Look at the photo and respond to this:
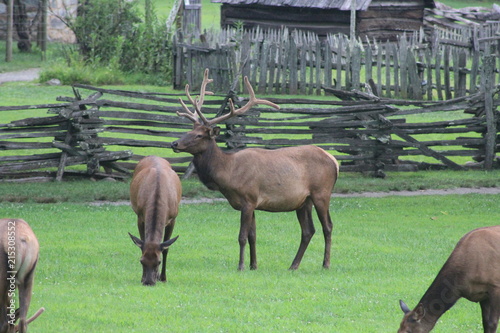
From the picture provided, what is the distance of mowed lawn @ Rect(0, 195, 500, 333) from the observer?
27.8ft

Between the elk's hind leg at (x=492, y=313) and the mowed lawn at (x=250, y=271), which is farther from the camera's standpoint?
the mowed lawn at (x=250, y=271)

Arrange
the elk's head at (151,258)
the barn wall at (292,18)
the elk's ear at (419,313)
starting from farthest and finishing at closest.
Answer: the barn wall at (292,18) → the elk's head at (151,258) → the elk's ear at (419,313)

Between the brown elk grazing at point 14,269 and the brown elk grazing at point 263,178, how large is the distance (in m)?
4.47

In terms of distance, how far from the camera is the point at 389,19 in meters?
33.8

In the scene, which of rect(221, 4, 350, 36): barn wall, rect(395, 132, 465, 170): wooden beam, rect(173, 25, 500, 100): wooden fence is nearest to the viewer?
rect(395, 132, 465, 170): wooden beam

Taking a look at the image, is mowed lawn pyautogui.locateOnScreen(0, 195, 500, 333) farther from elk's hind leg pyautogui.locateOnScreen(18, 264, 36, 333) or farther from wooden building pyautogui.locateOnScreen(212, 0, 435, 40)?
wooden building pyautogui.locateOnScreen(212, 0, 435, 40)

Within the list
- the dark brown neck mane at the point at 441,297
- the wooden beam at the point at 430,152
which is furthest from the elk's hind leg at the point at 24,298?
the wooden beam at the point at 430,152

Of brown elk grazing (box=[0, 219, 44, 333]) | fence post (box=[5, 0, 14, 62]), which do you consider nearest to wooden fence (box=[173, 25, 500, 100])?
fence post (box=[5, 0, 14, 62])

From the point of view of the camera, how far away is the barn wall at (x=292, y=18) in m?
32.8

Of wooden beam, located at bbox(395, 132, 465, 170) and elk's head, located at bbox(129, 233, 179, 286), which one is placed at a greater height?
wooden beam, located at bbox(395, 132, 465, 170)

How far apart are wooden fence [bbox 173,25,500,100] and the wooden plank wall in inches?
206

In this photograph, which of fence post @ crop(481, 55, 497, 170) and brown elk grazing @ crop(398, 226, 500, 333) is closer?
brown elk grazing @ crop(398, 226, 500, 333)

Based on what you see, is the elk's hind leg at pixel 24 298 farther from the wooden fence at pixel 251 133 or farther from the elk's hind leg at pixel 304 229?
the wooden fence at pixel 251 133

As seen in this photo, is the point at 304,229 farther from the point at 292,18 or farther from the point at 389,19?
the point at 389,19
